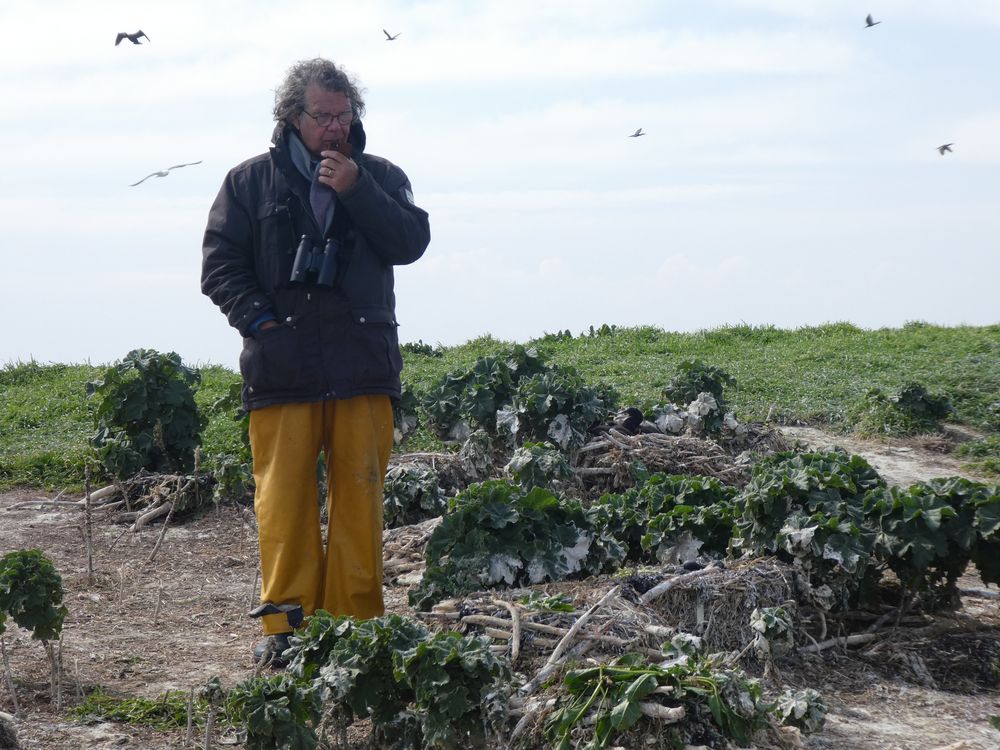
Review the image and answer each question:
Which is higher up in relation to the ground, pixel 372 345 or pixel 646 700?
pixel 372 345

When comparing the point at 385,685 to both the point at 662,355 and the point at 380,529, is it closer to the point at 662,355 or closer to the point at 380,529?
the point at 380,529

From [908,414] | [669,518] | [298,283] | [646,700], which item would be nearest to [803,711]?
[646,700]

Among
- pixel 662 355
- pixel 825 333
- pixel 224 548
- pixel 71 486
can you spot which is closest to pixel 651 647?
pixel 224 548

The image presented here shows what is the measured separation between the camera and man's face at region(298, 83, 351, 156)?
15.3 ft

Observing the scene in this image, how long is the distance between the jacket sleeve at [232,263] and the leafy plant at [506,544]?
3.76 ft

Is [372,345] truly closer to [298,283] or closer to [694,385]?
[298,283]

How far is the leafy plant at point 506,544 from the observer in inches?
191

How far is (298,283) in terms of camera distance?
4.67m

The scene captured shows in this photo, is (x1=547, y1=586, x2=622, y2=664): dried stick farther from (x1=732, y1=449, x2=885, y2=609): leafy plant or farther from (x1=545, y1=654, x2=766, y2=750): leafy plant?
(x1=732, y1=449, x2=885, y2=609): leafy plant

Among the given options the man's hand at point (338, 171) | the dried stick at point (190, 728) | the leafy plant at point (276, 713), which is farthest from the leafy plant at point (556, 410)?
the leafy plant at point (276, 713)

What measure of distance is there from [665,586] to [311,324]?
64.3 inches

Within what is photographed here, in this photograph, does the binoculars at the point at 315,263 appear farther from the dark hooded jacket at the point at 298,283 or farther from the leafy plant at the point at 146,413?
the leafy plant at the point at 146,413

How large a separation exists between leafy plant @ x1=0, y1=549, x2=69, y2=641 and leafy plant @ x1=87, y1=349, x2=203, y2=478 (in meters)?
3.62

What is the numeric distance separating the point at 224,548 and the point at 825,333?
752 centimetres
